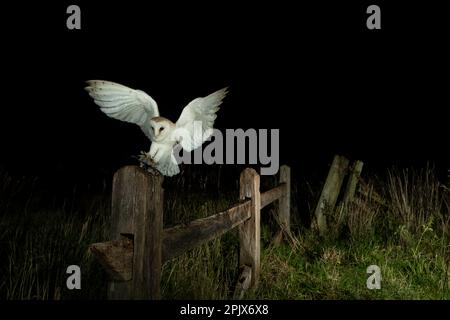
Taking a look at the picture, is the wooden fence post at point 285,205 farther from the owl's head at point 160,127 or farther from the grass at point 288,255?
the owl's head at point 160,127

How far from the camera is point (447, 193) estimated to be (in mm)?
4781

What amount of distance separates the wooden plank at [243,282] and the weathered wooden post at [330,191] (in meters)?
1.63

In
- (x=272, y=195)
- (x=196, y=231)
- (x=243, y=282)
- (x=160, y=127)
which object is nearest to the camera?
(x=196, y=231)

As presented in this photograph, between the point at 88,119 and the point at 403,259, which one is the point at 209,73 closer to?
the point at 88,119

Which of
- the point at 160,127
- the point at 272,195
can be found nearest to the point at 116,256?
the point at 160,127

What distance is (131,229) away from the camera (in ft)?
5.38

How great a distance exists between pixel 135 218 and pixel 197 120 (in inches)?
96.4

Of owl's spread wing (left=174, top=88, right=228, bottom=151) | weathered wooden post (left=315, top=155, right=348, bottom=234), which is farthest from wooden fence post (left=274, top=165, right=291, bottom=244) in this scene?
owl's spread wing (left=174, top=88, right=228, bottom=151)

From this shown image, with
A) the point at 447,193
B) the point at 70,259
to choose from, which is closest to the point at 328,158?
the point at 447,193

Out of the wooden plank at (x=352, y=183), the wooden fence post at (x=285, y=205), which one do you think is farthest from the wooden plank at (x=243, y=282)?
the wooden plank at (x=352, y=183)

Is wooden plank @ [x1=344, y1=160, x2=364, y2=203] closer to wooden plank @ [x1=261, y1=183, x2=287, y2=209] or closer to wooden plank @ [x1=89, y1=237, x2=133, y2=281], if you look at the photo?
wooden plank @ [x1=261, y1=183, x2=287, y2=209]

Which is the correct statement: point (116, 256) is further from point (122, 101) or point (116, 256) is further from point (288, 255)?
point (288, 255)

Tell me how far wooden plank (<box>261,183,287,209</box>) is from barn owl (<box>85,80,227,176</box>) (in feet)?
2.45

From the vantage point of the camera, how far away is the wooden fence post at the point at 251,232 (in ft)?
11.3
